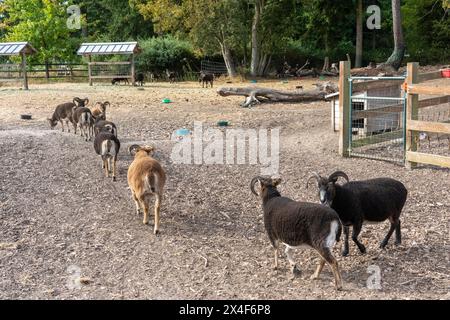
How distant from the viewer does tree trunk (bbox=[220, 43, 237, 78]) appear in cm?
3744

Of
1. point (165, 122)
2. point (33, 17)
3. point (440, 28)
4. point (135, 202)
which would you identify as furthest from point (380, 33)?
point (135, 202)

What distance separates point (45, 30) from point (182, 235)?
122 ft

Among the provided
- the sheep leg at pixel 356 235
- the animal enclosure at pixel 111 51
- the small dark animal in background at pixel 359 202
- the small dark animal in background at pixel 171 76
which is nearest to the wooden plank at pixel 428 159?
the small dark animal in background at pixel 359 202

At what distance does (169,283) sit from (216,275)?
20.7 inches

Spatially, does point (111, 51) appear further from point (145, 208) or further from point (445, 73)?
point (145, 208)

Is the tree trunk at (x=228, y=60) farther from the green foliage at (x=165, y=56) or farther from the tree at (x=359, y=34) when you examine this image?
the tree at (x=359, y=34)

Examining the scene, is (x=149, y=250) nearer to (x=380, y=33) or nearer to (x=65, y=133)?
(x=65, y=133)

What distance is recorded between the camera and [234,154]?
12.2 metres

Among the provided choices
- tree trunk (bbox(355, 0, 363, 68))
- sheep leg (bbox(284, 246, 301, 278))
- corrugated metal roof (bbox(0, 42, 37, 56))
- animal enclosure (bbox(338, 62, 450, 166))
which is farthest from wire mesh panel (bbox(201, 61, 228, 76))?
sheep leg (bbox(284, 246, 301, 278))

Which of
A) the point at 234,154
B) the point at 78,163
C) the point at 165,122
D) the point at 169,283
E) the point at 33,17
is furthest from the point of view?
the point at 33,17

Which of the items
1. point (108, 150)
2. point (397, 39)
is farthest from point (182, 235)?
point (397, 39)

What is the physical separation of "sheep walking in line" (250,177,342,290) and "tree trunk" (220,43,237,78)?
1255 inches

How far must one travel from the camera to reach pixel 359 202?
6699 mm

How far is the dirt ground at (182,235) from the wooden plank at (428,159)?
0.69 feet
